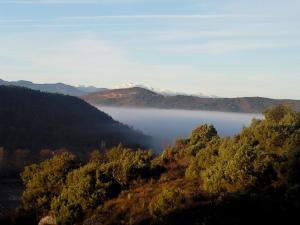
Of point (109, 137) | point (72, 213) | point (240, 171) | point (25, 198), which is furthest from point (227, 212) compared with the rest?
point (109, 137)

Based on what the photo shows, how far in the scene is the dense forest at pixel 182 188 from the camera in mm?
24609

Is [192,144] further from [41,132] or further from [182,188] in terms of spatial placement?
[41,132]

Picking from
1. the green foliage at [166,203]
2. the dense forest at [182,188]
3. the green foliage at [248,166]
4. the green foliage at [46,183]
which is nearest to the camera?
the dense forest at [182,188]

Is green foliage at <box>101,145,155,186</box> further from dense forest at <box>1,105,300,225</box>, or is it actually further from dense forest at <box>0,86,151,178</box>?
dense forest at <box>0,86,151,178</box>

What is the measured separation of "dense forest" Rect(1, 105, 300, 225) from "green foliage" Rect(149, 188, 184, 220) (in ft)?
0.18

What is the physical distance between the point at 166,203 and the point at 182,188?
5.64 meters

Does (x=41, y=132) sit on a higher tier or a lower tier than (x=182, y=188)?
lower

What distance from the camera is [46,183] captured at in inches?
1533

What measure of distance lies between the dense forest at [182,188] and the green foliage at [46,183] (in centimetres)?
8

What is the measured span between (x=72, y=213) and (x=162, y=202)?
8.14 m

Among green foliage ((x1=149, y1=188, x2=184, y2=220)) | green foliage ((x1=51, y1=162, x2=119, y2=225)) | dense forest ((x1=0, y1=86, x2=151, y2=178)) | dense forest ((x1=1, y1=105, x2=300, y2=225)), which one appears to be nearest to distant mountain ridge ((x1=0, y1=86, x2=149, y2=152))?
dense forest ((x1=0, y1=86, x2=151, y2=178))

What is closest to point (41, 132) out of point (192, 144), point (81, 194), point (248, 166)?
point (192, 144)

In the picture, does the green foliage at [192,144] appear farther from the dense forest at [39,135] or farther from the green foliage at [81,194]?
the dense forest at [39,135]

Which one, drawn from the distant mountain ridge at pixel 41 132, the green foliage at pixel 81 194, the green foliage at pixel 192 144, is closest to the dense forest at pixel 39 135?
the distant mountain ridge at pixel 41 132
